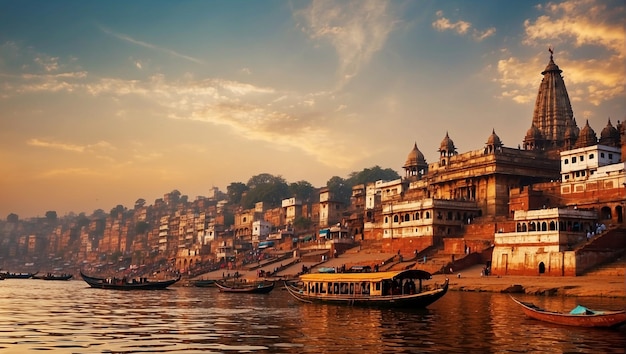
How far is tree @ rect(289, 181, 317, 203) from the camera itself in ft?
382

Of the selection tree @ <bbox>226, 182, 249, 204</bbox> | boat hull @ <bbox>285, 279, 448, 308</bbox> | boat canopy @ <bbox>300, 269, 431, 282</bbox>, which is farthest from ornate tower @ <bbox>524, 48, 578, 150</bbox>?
tree @ <bbox>226, 182, 249, 204</bbox>

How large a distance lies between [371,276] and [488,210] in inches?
1143

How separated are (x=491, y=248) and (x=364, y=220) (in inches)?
973

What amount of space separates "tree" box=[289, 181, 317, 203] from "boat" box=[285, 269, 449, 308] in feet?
273

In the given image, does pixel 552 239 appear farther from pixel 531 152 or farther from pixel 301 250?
pixel 301 250

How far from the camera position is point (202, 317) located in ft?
85.3

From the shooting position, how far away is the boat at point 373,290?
88.9ft

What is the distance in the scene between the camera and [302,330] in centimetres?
2092

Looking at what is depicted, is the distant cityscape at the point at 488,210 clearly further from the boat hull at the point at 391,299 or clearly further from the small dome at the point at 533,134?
the boat hull at the point at 391,299

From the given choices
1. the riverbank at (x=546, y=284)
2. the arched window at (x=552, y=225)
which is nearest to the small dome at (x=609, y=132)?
the arched window at (x=552, y=225)

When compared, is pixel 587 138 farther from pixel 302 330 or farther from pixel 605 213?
pixel 302 330

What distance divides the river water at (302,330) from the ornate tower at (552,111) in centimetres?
4179

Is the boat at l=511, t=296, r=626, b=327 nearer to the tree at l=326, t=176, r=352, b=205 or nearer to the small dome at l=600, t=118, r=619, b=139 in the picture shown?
the small dome at l=600, t=118, r=619, b=139

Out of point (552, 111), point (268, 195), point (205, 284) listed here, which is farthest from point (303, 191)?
point (205, 284)
